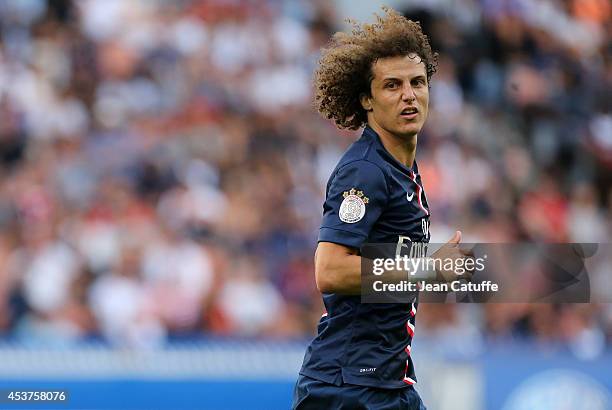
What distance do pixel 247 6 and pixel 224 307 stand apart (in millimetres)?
3262

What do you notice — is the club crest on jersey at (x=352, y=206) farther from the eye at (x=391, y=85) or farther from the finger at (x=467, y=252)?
the eye at (x=391, y=85)

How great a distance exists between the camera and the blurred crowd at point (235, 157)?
332 inches

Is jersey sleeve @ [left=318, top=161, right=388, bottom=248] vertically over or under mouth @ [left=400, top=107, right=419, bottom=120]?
under

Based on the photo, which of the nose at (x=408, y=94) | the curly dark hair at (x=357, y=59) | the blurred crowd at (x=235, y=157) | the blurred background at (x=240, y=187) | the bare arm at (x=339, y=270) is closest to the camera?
the bare arm at (x=339, y=270)

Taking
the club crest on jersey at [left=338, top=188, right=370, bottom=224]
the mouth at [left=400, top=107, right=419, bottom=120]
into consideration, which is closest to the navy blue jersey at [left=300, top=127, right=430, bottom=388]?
the club crest on jersey at [left=338, top=188, right=370, bottom=224]

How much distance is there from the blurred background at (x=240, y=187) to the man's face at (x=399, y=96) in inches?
153

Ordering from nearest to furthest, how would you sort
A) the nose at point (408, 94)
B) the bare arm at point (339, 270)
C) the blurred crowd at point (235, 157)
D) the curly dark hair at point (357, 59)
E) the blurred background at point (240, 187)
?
1. the bare arm at point (339, 270)
2. the nose at point (408, 94)
3. the curly dark hair at point (357, 59)
4. the blurred background at point (240, 187)
5. the blurred crowd at point (235, 157)

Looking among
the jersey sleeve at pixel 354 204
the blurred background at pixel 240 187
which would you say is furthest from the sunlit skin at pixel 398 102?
the blurred background at pixel 240 187

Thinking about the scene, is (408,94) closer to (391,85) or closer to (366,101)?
(391,85)

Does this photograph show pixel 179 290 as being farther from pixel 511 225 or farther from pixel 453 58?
pixel 453 58

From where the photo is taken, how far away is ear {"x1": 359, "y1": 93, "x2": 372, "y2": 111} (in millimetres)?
3783

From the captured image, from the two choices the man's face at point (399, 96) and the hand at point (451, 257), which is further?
the man's face at point (399, 96)

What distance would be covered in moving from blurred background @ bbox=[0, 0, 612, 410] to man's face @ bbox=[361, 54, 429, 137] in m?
3.88

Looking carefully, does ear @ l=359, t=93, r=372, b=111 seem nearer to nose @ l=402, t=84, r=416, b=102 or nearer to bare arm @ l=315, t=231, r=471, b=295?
nose @ l=402, t=84, r=416, b=102
